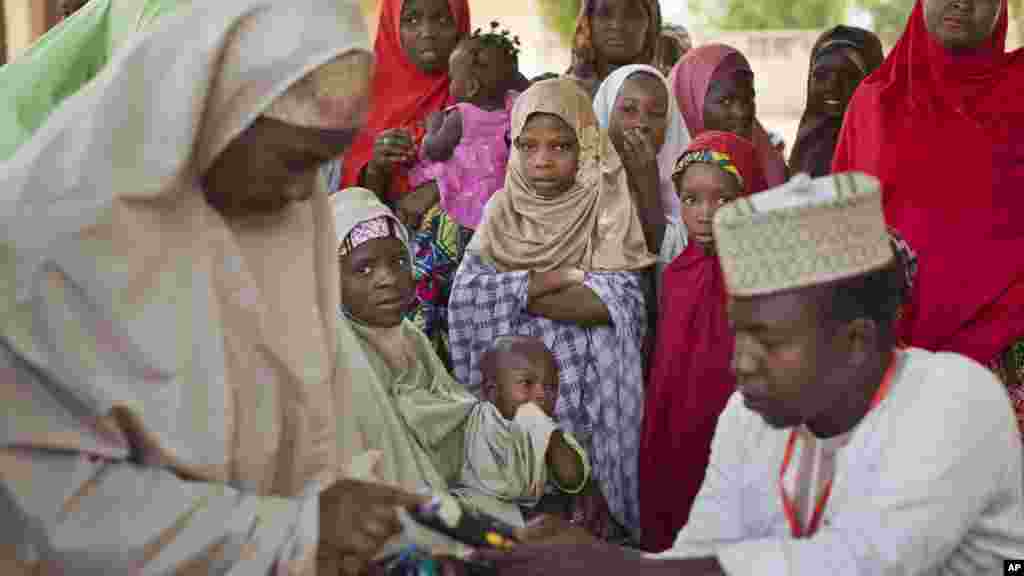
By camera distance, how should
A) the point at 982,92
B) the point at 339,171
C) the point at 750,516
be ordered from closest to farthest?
the point at 750,516 → the point at 982,92 → the point at 339,171

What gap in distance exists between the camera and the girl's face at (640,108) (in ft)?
19.5

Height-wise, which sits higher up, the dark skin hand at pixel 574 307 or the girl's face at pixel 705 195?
the girl's face at pixel 705 195

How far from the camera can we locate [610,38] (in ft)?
21.2

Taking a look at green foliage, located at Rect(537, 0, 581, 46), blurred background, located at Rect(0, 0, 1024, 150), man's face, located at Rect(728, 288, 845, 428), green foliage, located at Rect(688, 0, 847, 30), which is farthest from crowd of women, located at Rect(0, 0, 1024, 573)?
green foliage, located at Rect(688, 0, 847, 30)

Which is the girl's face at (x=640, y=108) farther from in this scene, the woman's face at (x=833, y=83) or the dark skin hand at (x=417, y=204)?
the woman's face at (x=833, y=83)

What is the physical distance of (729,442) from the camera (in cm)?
317

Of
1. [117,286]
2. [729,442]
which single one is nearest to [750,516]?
[729,442]

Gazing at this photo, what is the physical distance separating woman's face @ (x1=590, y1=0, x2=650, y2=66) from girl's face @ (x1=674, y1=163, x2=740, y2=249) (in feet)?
4.66

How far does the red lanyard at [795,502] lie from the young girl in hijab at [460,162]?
8.53ft

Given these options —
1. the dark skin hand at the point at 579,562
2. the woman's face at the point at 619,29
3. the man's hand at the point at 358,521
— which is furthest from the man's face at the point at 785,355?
the woman's face at the point at 619,29

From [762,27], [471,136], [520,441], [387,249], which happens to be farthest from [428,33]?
[762,27]

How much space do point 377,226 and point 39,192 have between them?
2.20 m

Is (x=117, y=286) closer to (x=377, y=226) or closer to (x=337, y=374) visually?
(x=337, y=374)

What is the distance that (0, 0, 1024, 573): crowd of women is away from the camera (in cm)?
262
